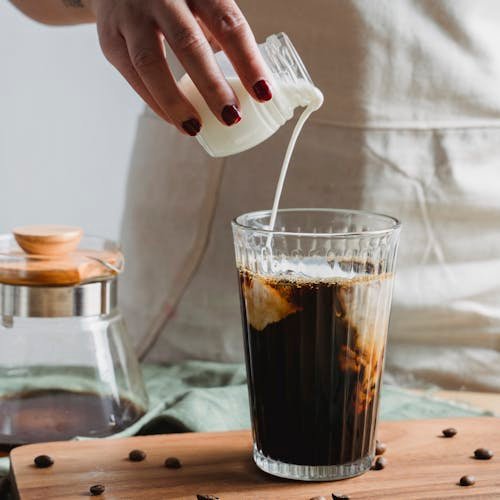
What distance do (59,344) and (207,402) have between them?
214 mm

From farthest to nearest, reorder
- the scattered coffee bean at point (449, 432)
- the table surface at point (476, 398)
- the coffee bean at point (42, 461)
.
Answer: the table surface at point (476, 398), the scattered coffee bean at point (449, 432), the coffee bean at point (42, 461)

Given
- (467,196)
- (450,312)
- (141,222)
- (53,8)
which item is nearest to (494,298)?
(450,312)

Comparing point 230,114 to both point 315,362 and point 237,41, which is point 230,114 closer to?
point 237,41

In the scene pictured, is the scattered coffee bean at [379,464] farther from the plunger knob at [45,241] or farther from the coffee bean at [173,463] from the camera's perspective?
the plunger knob at [45,241]

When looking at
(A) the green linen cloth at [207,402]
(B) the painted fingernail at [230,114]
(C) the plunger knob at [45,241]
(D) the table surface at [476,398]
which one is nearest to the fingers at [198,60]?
(B) the painted fingernail at [230,114]

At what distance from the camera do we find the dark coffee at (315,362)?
105 centimetres

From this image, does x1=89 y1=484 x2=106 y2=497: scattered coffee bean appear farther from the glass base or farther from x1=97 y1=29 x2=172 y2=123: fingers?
x1=97 y1=29 x2=172 y2=123: fingers

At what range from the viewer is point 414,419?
1.34m

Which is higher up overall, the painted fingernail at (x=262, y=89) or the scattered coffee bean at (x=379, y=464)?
the painted fingernail at (x=262, y=89)

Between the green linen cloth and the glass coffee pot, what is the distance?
0.09ft

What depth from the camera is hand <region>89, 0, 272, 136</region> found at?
3.40 ft

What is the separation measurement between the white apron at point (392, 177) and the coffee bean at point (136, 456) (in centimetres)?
51

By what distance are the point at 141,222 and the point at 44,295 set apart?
0.44 metres

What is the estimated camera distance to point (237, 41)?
105 centimetres
